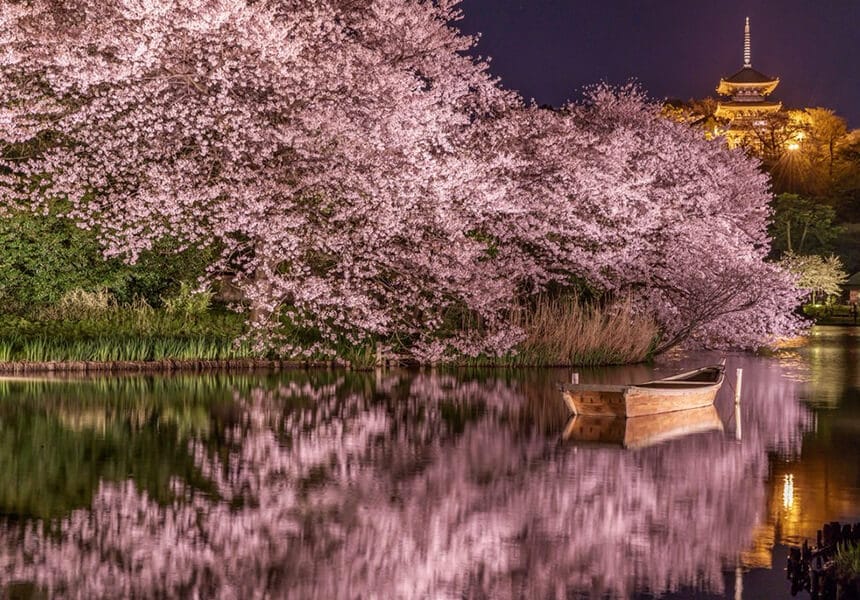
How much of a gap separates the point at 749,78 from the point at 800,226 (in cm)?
4091

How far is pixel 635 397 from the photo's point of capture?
62.0 feet

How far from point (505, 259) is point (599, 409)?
40.0 feet

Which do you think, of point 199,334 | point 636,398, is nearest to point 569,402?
point 636,398

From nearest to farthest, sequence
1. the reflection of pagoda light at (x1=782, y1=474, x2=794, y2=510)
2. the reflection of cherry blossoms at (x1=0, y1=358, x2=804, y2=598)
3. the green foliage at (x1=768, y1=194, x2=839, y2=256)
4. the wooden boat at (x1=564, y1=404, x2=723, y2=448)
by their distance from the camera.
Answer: the reflection of cherry blossoms at (x1=0, y1=358, x2=804, y2=598) < the reflection of pagoda light at (x1=782, y1=474, x2=794, y2=510) < the wooden boat at (x1=564, y1=404, x2=723, y2=448) < the green foliage at (x1=768, y1=194, x2=839, y2=256)

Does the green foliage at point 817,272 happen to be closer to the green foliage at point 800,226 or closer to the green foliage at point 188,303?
the green foliage at point 800,226

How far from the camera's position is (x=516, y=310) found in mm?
30219

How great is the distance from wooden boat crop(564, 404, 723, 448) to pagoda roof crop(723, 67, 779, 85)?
9852 centimetres

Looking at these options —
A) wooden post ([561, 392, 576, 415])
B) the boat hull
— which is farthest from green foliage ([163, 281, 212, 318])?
the boat hull

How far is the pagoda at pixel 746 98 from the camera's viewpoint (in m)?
103

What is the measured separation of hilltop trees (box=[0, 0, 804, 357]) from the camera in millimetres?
26516

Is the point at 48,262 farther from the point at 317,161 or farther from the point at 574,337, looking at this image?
the point at 574,337

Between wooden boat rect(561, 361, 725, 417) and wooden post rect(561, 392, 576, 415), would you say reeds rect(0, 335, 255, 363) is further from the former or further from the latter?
wooden boat rect(561, 361, 725, 417)

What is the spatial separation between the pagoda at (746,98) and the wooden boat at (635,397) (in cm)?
8294

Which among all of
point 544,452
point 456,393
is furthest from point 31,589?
point 456,393
